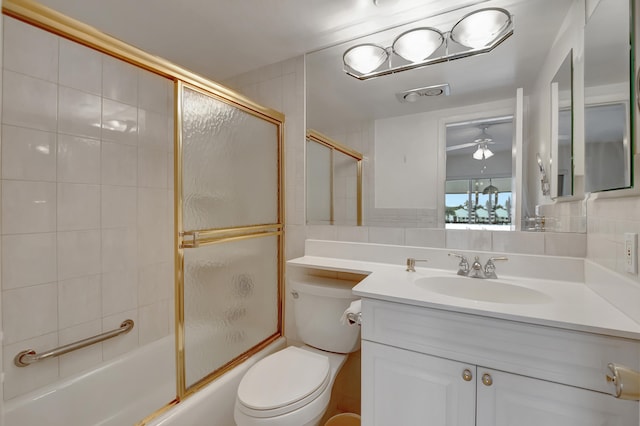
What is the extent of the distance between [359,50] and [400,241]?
1108 mm

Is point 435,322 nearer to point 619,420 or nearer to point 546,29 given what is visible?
point 619,420

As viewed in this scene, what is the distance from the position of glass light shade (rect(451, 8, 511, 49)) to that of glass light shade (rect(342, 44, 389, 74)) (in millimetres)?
377

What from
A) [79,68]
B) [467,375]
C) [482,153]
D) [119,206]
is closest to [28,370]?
[119,206]

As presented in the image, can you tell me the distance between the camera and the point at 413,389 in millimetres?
1080

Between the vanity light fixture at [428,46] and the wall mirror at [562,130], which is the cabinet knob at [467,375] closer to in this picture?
the wall mirror at [562,130]

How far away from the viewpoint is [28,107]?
143 centimetres

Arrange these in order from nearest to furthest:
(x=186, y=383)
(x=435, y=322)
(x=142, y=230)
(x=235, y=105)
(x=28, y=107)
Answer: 1. (x=435, y=322)
2. (x=186, y=383)
3. (x=28, y=107)
4. (x=235, y=105)
5. (x=142, y=230)

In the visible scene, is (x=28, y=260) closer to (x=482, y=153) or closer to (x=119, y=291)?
(x=119, y=291)

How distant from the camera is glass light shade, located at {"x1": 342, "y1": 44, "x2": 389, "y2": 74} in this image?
1.64 metres

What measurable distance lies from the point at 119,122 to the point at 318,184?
1292mm

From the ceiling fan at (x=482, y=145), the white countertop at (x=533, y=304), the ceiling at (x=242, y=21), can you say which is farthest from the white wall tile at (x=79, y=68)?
the ceiling fan at (x=482, y=145)

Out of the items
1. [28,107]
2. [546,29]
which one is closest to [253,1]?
[28,107]

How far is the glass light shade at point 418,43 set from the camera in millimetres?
1490

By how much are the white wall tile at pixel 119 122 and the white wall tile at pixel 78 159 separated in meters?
0.11
